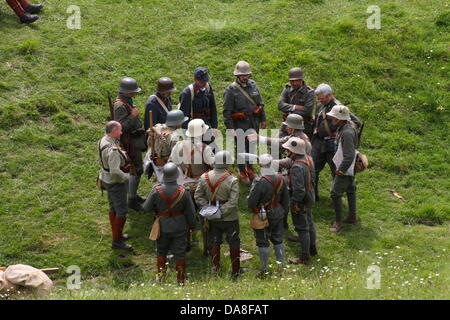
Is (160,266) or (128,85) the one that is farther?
(128,85)

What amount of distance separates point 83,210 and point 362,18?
373 inches

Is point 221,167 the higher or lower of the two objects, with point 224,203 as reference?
higher

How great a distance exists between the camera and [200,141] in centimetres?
1141

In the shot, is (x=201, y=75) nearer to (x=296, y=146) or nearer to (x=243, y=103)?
(x=243, y=103)

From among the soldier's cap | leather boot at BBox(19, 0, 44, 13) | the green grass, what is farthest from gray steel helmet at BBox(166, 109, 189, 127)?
leather boot at BBox(19, 0, 44, 13)

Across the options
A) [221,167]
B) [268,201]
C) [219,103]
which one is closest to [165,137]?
[221,167]

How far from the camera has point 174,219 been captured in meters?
10.4

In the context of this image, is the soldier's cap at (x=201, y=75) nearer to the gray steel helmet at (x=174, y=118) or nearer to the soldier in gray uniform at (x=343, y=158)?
the gray steel helmet at (x=174, y=118)

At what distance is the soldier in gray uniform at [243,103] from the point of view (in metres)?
13.2

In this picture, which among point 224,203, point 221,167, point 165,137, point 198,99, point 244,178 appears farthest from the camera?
point 244,178

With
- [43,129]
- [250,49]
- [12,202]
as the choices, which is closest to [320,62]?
[250,49]

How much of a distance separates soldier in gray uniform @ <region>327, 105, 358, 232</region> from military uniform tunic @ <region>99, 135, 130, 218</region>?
3.64 m

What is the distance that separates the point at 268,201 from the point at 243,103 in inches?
121

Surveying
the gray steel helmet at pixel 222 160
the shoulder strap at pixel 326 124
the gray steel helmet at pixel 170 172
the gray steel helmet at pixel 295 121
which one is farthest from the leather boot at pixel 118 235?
the shoulder strap at pixel 326 124
